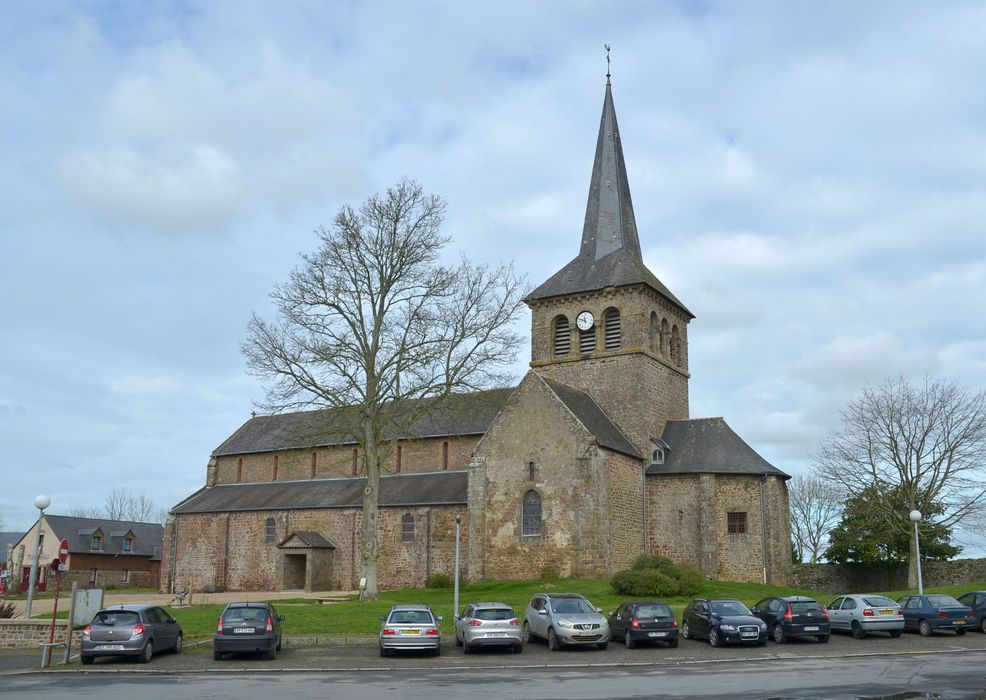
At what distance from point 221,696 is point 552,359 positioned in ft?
111

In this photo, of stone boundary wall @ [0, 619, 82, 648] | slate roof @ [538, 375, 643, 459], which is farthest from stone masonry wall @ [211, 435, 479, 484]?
stone boundary wall @ [0, 619, 82, 648]

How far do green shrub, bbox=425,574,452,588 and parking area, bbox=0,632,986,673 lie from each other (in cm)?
1710

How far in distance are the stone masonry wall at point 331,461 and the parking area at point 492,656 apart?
73.3 feet

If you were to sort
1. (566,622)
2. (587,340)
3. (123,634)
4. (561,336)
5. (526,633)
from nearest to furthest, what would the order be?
(123,634) < (566,622) < (526,633) < (587,340) < (561,336)

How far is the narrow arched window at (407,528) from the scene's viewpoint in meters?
46.1

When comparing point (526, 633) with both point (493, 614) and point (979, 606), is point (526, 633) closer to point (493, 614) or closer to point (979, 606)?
point (493, 614)

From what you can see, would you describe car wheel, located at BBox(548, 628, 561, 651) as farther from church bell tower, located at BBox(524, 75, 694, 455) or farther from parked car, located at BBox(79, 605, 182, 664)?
church bell tower, located at BBox(524, 75, 694, 455)

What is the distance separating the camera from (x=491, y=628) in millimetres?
22406

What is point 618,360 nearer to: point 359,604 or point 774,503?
point 774,503

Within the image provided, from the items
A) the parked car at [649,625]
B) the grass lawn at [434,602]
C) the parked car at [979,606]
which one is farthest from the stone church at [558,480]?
the parked car at [649,625]

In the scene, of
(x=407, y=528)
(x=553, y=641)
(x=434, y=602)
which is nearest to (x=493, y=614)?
(x=553, y=641)

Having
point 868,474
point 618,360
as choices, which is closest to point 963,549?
point 868,474

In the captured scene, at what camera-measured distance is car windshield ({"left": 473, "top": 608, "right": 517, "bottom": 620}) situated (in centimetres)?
2266

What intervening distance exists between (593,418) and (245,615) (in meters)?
23.6
